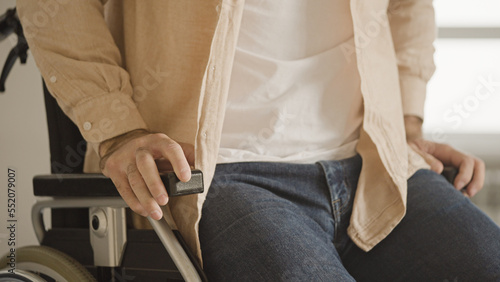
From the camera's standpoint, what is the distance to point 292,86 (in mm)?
943

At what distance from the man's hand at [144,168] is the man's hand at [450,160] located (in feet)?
2.14

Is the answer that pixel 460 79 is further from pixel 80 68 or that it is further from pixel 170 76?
pixel 80 68

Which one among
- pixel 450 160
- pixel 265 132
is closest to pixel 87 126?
pixel 265 132

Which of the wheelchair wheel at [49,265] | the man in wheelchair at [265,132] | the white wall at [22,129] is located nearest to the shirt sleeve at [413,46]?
the man in wheelchair at [265,132]

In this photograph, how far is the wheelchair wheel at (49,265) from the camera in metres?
0.81

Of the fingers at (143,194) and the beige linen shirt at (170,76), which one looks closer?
the fingers at (143,194)

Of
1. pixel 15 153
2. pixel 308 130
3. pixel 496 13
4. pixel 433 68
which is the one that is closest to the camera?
pixel 308 130

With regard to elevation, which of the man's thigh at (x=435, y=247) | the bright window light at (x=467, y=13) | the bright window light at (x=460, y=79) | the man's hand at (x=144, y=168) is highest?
the man's hand at (x=144, y=168)

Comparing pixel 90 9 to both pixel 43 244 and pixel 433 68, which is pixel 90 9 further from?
pixel 433 68

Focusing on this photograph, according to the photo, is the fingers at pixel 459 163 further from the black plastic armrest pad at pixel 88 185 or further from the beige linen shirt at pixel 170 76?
the black plastic armrest pad at pixel 88 185

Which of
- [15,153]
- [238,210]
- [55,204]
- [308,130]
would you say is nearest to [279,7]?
[308,130]

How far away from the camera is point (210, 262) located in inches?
30.9

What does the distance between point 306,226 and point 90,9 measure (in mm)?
511

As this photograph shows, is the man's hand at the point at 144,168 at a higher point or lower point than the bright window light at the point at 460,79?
higher
